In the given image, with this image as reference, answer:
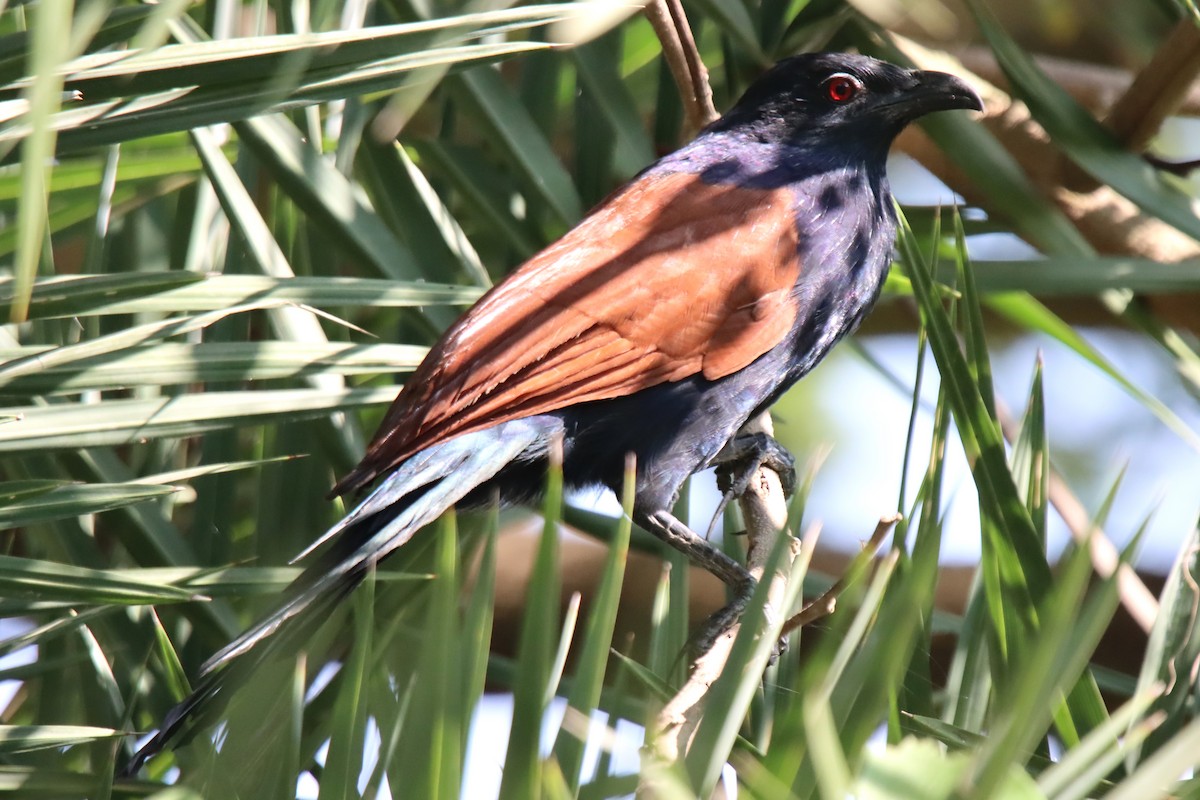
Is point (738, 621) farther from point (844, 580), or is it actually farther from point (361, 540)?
point (844, 580)

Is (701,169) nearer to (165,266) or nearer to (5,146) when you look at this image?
(165,266)

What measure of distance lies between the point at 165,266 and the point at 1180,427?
2378mm

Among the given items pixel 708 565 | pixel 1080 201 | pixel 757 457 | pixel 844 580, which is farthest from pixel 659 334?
pixel 844 580

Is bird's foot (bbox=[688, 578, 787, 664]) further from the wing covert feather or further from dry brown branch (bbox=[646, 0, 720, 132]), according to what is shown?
dry brown branch (bbox=[646, 0, 720, 132])

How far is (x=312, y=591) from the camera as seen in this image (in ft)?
7.99

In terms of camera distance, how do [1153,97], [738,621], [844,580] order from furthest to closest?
[1153,97] < [738,621] < [844,580]

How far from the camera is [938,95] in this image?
3.28 m

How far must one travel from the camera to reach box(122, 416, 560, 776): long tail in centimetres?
226

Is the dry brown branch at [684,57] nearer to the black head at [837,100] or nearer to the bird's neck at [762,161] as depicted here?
the bird's neck at [762,161]

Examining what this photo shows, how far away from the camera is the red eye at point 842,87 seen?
11.7 ft

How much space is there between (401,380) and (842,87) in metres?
1.38

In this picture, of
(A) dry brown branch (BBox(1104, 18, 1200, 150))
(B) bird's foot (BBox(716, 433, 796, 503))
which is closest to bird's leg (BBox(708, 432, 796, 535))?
(B) bird's foot (BBox(716, 433, 796, 503))

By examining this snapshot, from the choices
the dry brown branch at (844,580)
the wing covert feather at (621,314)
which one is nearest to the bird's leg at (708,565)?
the wing covert feather at (621,314)

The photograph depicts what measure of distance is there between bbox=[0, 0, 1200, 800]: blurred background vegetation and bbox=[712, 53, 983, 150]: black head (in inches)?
2.7
